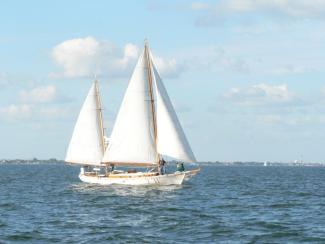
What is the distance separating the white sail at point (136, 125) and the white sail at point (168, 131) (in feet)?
5.76

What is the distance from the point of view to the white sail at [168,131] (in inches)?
2813

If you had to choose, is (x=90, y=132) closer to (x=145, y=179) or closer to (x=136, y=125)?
(x=136, y=125)

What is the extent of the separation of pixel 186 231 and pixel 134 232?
304cm

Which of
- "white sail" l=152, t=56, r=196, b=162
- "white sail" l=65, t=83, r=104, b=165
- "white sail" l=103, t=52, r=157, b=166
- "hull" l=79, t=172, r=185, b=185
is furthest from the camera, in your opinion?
"white sail" l=65, t=83, r=104, b=165

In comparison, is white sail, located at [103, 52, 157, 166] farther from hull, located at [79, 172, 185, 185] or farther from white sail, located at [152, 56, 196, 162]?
white sail, located at [152, 56, 196, 162]

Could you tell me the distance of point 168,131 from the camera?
71938 millimetres

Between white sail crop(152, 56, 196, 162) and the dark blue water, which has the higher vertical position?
white sail crop(152, 56, 196, 162)

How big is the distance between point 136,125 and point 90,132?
12.1m

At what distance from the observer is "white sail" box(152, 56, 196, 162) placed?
71438 mm

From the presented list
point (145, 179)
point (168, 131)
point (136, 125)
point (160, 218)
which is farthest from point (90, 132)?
point (160, 218)

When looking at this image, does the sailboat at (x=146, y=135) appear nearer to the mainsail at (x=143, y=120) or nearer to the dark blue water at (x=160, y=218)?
the mainsail at (x=143, y=120)

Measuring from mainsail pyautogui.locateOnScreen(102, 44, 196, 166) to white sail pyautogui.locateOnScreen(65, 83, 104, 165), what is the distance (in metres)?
9.47

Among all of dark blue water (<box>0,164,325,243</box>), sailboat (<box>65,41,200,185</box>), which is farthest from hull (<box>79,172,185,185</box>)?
dark blue water (<box>0,164,325,243</box>)

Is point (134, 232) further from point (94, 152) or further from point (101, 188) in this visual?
point (94, 152)
